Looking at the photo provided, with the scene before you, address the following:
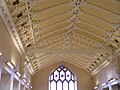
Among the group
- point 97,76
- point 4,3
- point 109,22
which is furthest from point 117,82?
point 4,3

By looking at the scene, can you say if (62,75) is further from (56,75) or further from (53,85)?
(53,85)

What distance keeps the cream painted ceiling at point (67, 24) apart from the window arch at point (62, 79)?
12.2ft

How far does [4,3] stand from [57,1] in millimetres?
2086

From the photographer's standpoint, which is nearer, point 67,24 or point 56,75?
point 67,24

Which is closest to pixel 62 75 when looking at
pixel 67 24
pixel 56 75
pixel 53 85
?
pixel 56 75

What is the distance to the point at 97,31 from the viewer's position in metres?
8.82

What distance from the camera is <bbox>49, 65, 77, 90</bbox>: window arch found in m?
14.7

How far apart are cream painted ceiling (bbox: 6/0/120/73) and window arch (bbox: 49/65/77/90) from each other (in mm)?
3719

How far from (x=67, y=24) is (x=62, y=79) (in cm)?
706

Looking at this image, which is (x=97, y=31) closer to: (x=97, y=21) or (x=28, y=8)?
(x=97, y=21)

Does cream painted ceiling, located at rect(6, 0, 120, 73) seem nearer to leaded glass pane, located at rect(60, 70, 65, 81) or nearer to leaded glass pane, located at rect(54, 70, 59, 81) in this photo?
leaded glass pane, located at rect(54, 70, 59, 81)

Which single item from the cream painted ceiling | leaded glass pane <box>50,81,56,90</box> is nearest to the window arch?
leaded glass pane <box>50,81,56,90</box>

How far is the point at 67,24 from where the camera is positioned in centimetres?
862

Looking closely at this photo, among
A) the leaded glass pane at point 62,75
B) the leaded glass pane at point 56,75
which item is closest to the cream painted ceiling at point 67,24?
the leaded glass pane at point 56,75
